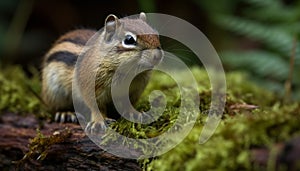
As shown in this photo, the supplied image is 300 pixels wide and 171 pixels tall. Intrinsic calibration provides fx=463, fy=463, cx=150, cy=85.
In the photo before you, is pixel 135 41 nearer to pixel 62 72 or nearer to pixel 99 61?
pixel 99 61

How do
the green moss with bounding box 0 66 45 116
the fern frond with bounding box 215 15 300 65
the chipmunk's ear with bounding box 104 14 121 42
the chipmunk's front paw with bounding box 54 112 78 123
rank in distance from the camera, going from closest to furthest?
the chipmunk's ear with bounding box 104 14 121 42
the chipmunk's front paw with bounding box 54 112 78 123
the green moss with bounding box 0 66 45 116
the fern frond with bounding box 215 15 300 65

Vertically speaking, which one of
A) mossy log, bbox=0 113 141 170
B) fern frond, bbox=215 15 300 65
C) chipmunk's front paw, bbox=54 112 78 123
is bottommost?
mossy log, bbox=0 113 141 170

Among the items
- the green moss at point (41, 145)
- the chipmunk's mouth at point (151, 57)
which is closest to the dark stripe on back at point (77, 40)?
the chipmunk's mouth at point (151, 57)

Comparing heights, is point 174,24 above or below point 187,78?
above

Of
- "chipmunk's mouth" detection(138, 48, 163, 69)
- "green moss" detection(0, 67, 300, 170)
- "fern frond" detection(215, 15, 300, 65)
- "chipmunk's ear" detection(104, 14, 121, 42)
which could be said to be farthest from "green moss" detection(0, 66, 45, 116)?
"fern frond" detection(215, 15, 300, 65)

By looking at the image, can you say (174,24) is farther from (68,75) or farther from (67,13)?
(68,75)

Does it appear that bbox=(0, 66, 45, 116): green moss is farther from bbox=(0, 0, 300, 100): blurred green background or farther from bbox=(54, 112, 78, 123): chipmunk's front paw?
bbox=(0, 0, 300, 100): blurred green background

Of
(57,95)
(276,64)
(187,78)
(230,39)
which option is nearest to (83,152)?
(57,95)
